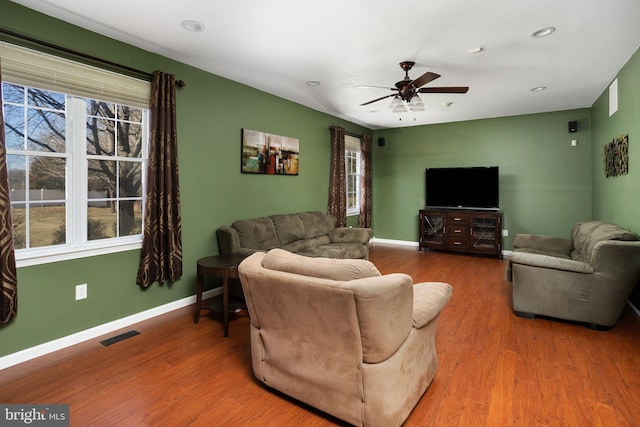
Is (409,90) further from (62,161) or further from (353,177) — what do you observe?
(353,177)

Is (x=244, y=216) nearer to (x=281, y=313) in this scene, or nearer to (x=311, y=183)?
(x=311, y=183)

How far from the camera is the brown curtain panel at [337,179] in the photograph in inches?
239

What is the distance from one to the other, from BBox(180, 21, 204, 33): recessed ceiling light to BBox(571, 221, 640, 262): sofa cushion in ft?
13.3

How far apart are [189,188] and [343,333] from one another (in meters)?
2.67

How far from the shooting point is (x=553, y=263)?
3.14 m

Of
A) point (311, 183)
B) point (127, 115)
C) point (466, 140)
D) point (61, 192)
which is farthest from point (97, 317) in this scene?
point (466, 140)

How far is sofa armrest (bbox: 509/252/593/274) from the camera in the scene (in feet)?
9.96

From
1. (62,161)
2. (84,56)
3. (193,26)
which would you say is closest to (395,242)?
(193,26)

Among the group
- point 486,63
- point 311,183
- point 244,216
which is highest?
point 486,63

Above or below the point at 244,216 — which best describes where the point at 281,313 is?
below

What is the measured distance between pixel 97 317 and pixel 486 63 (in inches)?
182

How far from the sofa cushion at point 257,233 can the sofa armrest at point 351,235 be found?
116 centimetres

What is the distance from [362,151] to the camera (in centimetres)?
711

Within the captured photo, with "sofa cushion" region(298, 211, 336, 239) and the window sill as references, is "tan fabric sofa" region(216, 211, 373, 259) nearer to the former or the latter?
"sofa cushion" region(298, 211, 336, 239)
